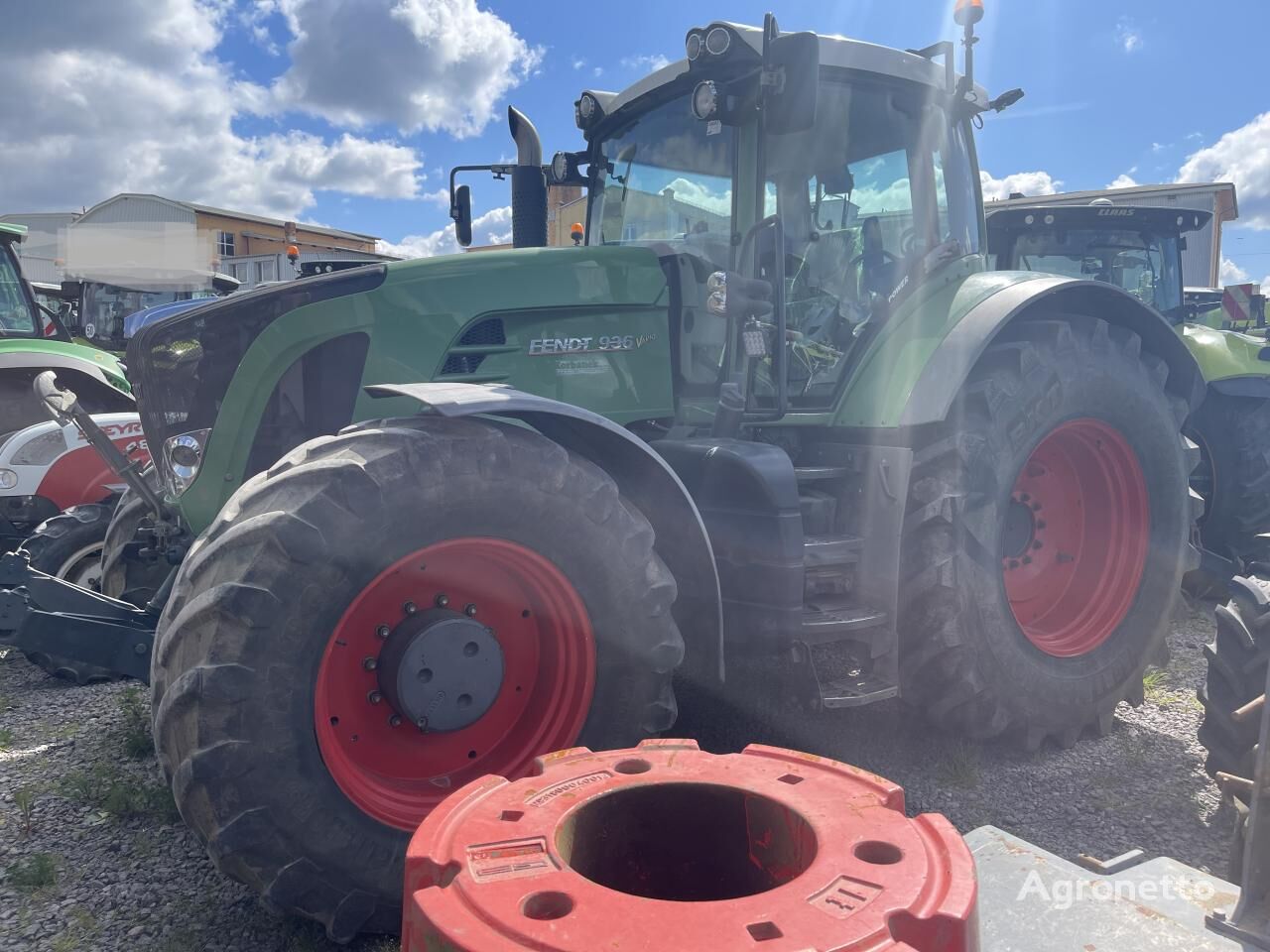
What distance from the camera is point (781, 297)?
3.41 m

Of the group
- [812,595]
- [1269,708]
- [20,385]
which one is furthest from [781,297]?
[20,385]

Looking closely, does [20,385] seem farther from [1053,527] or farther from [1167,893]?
[1167,893]

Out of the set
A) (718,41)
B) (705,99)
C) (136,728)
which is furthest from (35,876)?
(718,41)

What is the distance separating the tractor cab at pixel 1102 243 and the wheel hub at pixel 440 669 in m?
6.50

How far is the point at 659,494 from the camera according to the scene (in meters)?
2.96

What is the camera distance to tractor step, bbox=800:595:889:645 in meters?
3.12

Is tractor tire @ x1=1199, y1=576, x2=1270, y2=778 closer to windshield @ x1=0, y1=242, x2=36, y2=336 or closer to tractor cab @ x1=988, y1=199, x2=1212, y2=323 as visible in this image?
tractor cab @ x1=988, y1=199, x2=1212, y2=323

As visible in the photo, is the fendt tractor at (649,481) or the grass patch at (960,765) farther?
the grass patch at (960,765)

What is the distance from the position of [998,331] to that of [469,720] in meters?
2.33

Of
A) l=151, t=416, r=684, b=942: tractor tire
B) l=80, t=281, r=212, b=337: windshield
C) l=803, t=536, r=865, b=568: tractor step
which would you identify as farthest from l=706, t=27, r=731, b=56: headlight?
l=80, t=281, r=212, b=337: windshield

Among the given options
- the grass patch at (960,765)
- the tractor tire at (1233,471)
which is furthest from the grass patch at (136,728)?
the tractor tire at (1233,471)

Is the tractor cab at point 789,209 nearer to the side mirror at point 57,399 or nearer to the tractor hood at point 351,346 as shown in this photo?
the tractor hood at point 351,346

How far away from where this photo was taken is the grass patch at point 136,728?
3564 mm

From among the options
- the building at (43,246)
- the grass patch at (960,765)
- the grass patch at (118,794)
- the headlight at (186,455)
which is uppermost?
the building at (43,246)
